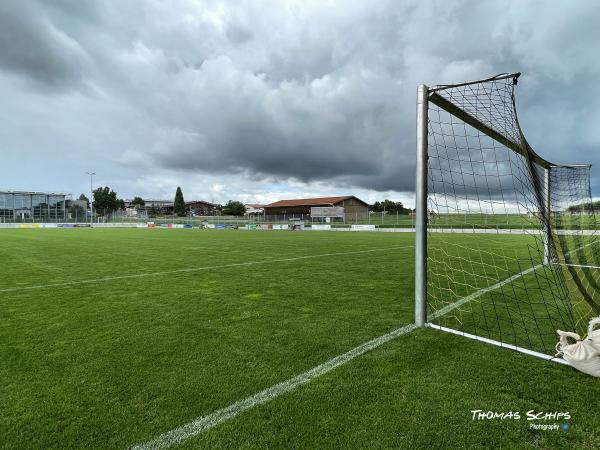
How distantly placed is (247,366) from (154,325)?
1.75 meters

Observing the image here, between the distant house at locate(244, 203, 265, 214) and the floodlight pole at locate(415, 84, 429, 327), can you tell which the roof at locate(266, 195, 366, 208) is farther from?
the floodlight pole at locate(415, 84, 429, 327)

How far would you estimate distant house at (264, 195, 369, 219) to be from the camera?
70.4 m

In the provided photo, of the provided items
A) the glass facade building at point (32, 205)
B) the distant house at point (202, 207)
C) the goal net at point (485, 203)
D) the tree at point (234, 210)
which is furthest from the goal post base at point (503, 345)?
the distant house at point (202, 207)

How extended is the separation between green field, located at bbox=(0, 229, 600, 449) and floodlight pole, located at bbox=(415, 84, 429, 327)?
386mm

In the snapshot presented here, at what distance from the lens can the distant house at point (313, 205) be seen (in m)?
70.4

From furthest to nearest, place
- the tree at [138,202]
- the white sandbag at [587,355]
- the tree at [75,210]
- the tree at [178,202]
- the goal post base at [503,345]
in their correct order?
the tree at [138,202], the tree at [178,202], the tree at [75,210], the goal post base at [503,345], the white sandbag at [587,355]

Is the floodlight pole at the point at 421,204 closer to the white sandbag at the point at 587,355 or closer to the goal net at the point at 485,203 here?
the goal net at the point at 485,203

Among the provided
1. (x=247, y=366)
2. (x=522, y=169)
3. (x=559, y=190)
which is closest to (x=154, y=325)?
(x=247, y=366)

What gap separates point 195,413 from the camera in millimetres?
2346

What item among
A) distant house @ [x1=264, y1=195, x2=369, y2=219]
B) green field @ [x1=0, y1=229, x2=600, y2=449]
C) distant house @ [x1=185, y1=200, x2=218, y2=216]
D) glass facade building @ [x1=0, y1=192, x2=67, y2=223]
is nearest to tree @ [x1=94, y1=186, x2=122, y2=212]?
glass facade building @ [x1=0, y1=192, x2=67, y2=223]

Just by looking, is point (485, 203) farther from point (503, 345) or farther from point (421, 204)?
point (503, 345)

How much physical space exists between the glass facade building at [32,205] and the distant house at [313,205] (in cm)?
4145

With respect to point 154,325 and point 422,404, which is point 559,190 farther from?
point 154,325

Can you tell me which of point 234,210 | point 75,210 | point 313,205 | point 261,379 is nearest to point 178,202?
point 234,210
